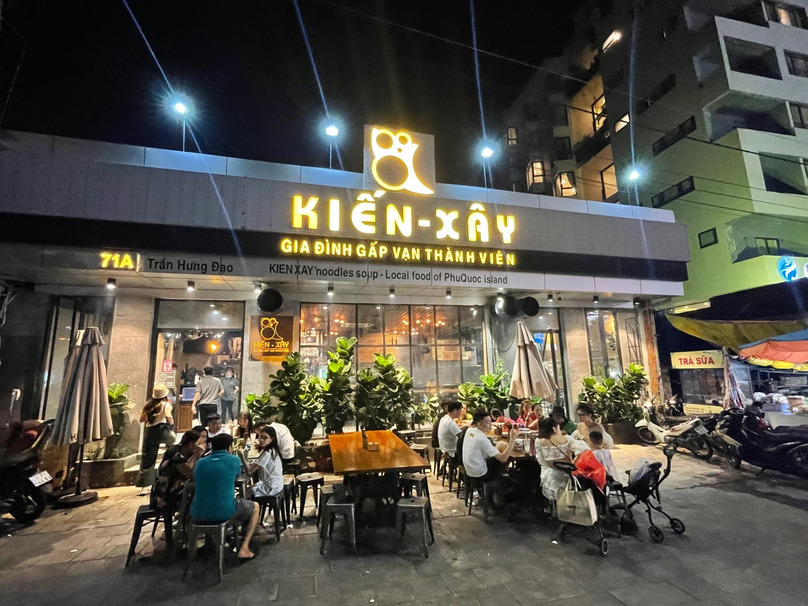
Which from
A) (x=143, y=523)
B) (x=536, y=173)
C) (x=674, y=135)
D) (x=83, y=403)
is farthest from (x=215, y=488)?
(x=536, y=173)

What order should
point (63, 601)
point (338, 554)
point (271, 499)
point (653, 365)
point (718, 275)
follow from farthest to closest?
point (718, 275), point (653, 365), point (271, 499), point (338, 554), point (63, 601)

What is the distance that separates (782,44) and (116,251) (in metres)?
30.2

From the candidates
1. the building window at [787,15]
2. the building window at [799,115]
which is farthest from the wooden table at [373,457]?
the building window at [787,15]

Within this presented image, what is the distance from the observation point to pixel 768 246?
688 inches

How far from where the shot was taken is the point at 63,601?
3.77 m

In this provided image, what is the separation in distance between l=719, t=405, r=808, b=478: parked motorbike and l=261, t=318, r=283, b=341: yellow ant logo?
10.3 metres

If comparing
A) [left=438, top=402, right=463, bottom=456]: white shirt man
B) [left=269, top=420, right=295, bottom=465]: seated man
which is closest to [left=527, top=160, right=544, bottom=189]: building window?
[left=438, top=402, right=463, bottom=456]: white shirt man

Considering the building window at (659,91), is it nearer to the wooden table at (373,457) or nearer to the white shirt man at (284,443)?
the wooden table at (373,457)

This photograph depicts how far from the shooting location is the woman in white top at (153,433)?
7.56 meters

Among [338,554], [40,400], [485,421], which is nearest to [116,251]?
[40,400]

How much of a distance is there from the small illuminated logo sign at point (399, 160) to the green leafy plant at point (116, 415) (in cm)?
698

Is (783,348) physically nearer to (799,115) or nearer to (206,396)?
(206,396)

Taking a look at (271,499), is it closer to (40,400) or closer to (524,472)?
(524,472)

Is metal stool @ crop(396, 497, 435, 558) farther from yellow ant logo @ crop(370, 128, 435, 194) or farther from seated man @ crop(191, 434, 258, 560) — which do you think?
yellow ant logo @ crop(370, 128, 435, 194)
